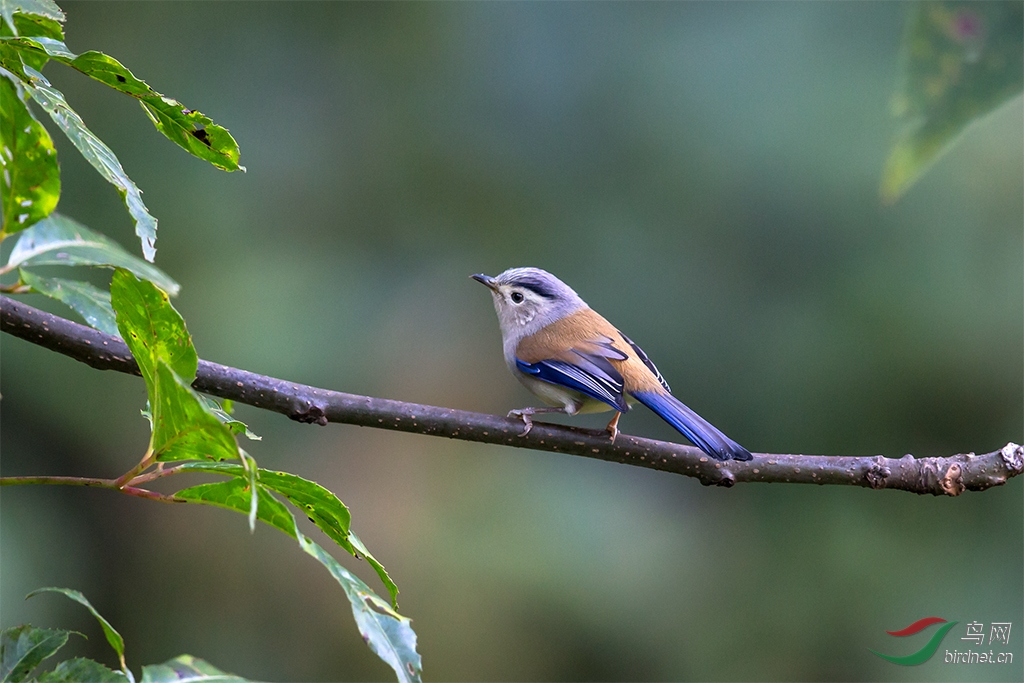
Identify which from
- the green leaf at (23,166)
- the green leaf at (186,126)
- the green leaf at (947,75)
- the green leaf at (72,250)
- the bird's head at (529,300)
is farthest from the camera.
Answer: the bird's head at (529,300)

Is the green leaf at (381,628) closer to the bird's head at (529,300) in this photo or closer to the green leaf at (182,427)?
the green leaf at (182,427)

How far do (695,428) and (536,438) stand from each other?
0.60 metres

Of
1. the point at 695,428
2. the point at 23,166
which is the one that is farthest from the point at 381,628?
the point at 695,428

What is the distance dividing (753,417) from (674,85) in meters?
2.64

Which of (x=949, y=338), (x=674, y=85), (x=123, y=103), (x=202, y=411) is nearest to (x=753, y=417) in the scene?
(x=949, y=338)

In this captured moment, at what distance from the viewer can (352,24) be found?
6.86m

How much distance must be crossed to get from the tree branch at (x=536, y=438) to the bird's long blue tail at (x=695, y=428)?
0.05 meters

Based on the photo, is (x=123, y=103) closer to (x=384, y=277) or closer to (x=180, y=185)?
(x=180, y=185)

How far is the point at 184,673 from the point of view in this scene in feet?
4.56

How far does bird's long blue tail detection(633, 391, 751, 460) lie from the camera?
248cm

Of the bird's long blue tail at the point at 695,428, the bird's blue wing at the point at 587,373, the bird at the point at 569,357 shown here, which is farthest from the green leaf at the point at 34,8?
the bird's blue wing at the point at 587,373

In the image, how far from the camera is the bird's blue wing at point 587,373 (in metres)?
3.17

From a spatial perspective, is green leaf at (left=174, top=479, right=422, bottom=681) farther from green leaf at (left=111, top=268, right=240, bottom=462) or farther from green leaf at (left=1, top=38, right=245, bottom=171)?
green leaf at (left=1, top=38, right=245, bottom=171)

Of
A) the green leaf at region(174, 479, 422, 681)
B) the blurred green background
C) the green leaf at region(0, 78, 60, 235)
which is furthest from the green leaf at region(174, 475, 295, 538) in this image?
the blurred green background
